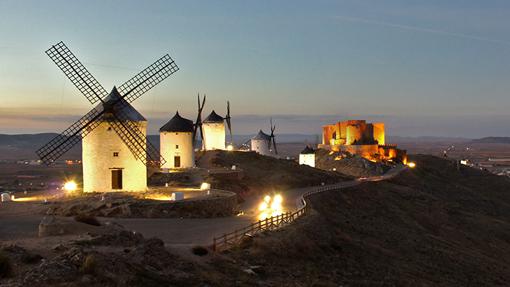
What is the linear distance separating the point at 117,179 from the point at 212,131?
3401 centimetres

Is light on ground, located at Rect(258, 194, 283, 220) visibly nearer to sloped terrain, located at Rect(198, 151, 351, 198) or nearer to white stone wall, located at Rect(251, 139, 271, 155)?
sloped terrain, located at Rect(198, 151, 351, 198)

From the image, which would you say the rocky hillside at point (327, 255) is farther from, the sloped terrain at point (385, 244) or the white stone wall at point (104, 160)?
the white stone wall at point (104, 160)

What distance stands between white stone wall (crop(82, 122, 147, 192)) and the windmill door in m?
0.27

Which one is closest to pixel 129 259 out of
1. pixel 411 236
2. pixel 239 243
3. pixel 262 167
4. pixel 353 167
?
pixel 239 243

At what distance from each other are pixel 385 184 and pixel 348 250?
121 ft

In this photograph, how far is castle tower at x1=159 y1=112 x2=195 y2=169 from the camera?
5466cm

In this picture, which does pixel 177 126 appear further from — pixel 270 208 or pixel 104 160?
pixel 270 208

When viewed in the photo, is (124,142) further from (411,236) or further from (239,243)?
(411,236)

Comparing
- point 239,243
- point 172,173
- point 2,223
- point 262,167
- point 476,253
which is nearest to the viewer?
point 239,243

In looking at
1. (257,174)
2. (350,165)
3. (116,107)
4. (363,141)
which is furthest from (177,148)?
(363,141)

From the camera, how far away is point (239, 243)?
22.0m

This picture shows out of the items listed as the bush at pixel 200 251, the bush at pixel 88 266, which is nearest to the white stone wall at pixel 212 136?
the bush at pixel 200 251

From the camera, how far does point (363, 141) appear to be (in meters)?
89.9

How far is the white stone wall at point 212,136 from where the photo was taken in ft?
228
